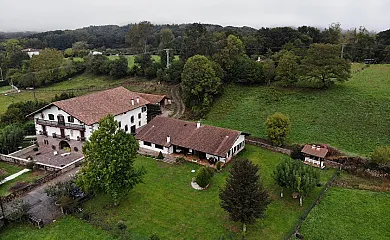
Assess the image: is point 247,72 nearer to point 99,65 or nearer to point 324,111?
point 324,111

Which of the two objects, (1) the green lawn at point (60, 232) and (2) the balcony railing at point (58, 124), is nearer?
(1) the green lawn at point (60, 232)

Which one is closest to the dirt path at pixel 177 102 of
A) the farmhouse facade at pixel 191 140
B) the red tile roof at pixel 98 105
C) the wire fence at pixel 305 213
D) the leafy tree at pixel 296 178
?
the red tile roof at pixel 98 105

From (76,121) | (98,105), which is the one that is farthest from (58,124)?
(98,105)

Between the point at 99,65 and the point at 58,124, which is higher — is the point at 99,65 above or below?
above

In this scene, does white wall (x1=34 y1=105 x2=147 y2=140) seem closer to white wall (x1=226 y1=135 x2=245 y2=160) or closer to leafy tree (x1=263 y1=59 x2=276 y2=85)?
white wall (x1=226 y1=135 x2=245 y2=160)

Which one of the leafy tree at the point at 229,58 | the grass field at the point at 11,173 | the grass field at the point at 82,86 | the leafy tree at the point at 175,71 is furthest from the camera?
the grass field at the point at 82,86

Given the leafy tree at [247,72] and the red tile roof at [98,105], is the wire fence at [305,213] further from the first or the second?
the leafy tree at [247,72]

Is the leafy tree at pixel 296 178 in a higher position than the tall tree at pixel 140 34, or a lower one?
lower
